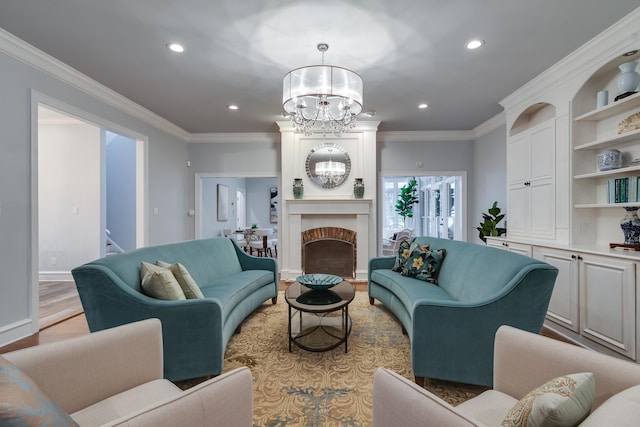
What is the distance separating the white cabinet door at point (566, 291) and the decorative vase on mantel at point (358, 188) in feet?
8.71

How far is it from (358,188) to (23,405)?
180 inches

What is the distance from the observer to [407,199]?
9016 mm

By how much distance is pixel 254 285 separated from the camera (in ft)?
9.90

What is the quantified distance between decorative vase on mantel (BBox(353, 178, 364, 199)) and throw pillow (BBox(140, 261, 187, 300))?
3.44m

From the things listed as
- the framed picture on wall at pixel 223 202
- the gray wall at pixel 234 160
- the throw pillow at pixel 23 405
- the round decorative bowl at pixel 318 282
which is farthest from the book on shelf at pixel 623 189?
the framed picture on wall at pixel 223 202

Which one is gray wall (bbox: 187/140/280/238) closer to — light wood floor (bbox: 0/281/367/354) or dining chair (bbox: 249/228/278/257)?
dining chair (bbox: 249/228/278/257)

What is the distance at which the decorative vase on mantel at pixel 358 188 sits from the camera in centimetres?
493

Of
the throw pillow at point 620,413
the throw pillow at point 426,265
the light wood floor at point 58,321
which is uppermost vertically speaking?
the throw pillow at point 620,413

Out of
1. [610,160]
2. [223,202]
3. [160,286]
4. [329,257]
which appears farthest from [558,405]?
[223,202]

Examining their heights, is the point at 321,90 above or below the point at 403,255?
above

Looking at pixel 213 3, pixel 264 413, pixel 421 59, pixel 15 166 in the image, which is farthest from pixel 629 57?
pixel 15 166

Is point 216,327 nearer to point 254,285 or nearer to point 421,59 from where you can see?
point 254,285

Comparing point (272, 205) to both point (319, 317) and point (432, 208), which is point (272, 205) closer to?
point (432, 208)

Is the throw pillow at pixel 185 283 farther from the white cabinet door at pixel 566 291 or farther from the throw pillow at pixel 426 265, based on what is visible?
the white cabinet door at pixel 566 291
